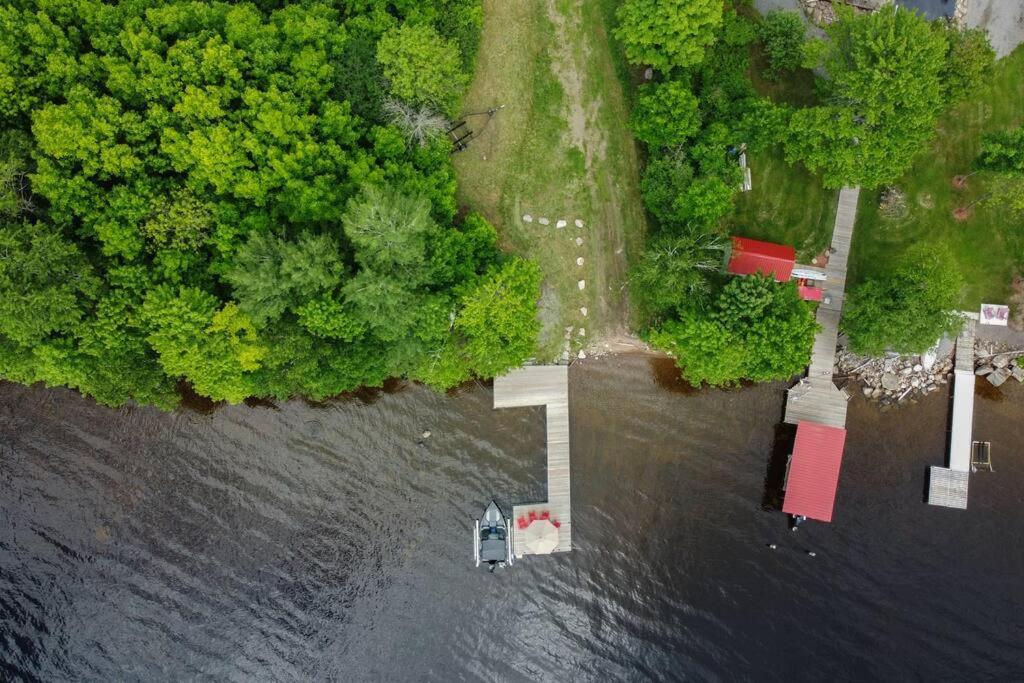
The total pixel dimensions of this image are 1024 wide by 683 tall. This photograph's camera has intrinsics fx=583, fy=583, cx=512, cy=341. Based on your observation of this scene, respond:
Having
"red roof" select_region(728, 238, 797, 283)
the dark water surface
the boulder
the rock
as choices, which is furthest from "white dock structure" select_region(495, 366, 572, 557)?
the rock

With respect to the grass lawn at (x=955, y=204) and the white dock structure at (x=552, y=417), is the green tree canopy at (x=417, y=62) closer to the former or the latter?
the white dock structure at (x=552, y=417)

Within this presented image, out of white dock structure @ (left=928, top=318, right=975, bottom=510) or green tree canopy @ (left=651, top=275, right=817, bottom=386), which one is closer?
green tree canopy @ (left=651, top=275, right=817, bottom=386)

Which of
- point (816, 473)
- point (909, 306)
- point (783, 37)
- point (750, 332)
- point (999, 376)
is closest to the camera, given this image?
point (750, 332)

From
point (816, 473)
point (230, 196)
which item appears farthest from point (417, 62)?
point (816, 473)

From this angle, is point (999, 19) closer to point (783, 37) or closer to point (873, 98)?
point (783, 37)

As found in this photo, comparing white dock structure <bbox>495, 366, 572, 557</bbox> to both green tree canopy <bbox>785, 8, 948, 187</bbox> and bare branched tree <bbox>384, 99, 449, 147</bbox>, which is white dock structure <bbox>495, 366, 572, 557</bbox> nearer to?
bare branched tree <bbox>384, 99, 449, 147</bbox>

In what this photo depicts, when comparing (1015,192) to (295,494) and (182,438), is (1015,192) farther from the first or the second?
(182,438)
